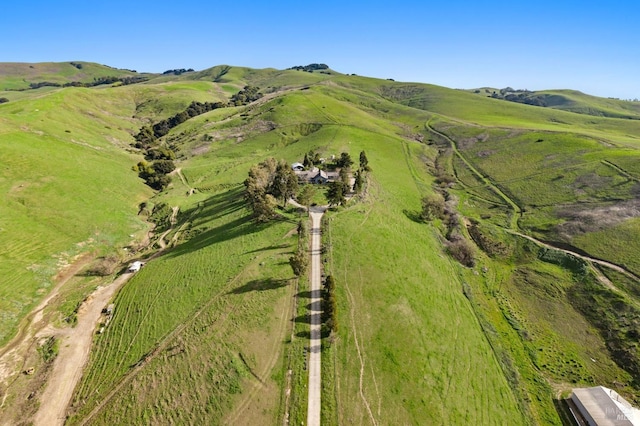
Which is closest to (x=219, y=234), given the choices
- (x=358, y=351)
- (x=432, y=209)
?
(x=358, y=351)

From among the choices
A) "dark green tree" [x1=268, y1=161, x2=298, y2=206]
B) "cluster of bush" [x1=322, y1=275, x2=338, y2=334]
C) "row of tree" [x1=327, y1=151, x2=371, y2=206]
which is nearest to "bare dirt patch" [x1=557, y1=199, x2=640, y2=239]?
"row of tree" [x1=327, y1=151, x2=371, y2=206]

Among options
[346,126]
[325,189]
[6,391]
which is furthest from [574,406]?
[346,126]

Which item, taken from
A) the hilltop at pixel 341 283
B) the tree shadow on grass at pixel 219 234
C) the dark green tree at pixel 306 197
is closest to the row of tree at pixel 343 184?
the hilltop at pixel 341 283

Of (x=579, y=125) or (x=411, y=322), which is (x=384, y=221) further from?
(x=579, y=125)

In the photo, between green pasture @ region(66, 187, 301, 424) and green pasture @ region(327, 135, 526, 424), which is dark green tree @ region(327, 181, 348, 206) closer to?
green pasture @ region(327, 135, 526, 424)

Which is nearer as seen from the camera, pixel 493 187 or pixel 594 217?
pixel 594 217

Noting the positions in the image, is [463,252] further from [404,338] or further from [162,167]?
[162,167]
